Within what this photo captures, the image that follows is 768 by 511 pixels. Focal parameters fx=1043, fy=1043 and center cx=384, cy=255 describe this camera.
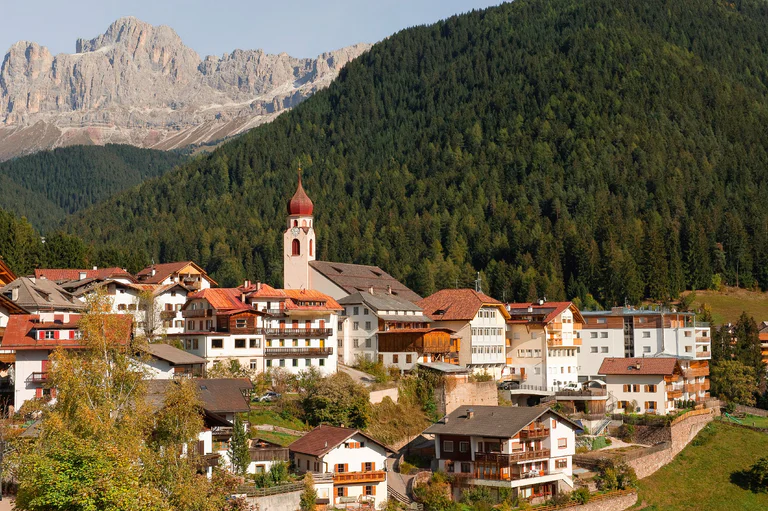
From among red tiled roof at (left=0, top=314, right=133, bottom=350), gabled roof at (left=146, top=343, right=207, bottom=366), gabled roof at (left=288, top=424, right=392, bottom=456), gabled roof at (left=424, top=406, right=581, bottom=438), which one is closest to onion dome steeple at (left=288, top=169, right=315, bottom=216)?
gabled roof at (left=146, top=343, right=207, bottom=366)

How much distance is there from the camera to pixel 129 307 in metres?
90.9

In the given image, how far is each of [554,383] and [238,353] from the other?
32623 mm

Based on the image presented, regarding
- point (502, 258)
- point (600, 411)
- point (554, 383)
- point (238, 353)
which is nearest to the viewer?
point (238, 353)

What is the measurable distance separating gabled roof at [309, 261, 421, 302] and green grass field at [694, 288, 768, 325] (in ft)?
167

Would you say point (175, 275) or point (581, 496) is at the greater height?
point (175, 275)

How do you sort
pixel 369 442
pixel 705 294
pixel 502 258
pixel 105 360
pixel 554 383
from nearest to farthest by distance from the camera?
pixel 105 360 → pixel 369 442 → pixel 554 383 → pixel 705 294 → pixel 502 258

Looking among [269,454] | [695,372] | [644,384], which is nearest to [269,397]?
[269,454]

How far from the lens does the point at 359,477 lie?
6178 cm

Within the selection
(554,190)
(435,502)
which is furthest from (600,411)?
(554,190)

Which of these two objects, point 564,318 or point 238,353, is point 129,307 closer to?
point 238,353

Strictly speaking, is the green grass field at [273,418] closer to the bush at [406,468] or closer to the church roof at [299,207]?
the bush at [406,468]

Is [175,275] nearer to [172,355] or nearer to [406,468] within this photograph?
[172,355]

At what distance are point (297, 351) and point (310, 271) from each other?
24.4m

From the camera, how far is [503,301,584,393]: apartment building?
316 ft
